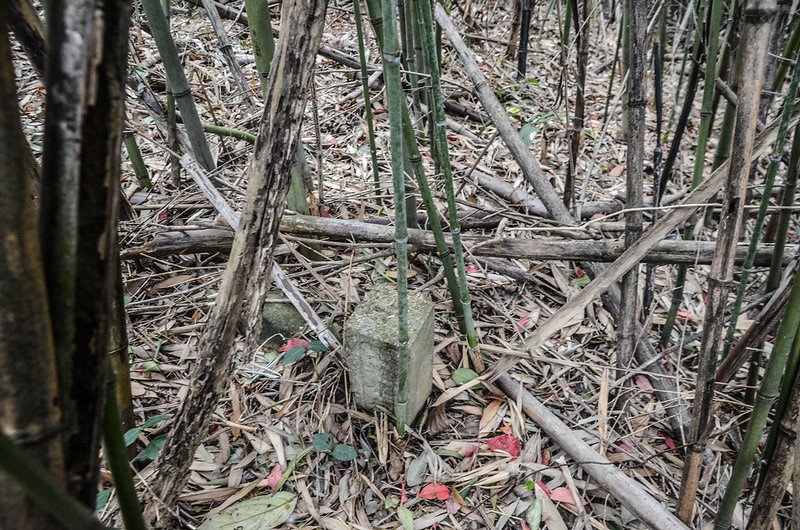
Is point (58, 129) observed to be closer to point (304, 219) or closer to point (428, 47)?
point (428, 47)

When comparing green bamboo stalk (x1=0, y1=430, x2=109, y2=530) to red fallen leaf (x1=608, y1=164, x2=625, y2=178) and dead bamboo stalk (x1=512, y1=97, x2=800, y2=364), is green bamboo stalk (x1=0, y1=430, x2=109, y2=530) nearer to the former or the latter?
dead bamboo stalk (x1=512, y1=97, x2=800, y2=364)

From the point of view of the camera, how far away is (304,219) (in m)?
1.48

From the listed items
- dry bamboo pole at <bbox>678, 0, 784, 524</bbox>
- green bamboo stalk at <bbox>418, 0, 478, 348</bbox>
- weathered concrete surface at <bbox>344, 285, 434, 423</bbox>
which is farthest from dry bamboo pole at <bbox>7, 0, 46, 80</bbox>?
dry bamboo pole at <bbox>678, 0, 784, 524</bbox>

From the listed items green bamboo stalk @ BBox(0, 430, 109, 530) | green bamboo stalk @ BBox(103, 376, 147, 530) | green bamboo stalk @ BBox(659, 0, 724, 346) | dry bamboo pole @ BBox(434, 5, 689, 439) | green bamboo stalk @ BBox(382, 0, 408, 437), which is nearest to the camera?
green bamboo stalk @ BBox(0, 430, 109, 530)

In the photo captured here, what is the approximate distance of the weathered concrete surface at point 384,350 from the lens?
3.74 ft

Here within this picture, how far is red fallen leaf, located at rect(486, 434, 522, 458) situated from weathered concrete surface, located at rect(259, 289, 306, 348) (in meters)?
0.54

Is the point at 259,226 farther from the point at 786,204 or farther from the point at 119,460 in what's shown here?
the point at 786,204

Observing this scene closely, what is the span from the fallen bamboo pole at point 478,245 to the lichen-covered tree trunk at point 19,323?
1.05 metres

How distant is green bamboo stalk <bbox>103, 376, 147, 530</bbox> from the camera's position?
0.43 m

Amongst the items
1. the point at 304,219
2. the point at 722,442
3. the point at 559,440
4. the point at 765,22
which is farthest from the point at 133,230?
the point at 722,442

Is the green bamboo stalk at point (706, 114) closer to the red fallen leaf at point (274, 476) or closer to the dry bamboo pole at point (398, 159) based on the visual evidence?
the dry bamboo pole at point (398, 159)

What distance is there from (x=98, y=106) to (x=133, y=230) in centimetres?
131

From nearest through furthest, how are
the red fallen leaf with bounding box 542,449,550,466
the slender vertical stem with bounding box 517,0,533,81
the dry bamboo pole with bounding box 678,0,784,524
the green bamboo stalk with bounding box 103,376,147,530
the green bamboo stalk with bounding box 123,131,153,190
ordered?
1. the green bamboo stalk with bounding box 103,376,147,530
2. the dry bamboo pole with bounding box 678,0,784,524
3. the red fallen leaf with bounding box 542,449,550,466
4. the green bamboo stalk with bounding box 123,131,153,190
5. the slender vertical stem with bounding box 517,0,533,81

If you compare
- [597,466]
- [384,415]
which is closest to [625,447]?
[597,466]
